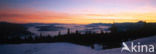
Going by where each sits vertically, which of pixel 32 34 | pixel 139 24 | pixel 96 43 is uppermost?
pixel 139 24

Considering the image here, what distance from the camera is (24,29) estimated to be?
15.7 feet

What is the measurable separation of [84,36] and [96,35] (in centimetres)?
44

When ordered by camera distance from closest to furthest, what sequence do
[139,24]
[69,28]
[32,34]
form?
[139,24] < [69,28] < [32,34]

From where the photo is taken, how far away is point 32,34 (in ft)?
16.4

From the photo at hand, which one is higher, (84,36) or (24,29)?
(24,29)

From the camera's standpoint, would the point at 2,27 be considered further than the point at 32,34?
No

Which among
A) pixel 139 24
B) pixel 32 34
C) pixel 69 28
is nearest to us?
pixel 139 24

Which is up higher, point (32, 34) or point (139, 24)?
point (139, 24)

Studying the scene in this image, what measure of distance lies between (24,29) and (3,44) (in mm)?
861

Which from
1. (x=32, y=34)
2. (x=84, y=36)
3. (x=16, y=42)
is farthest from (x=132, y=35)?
(x=16, y=42)

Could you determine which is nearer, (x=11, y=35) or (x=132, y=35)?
(x=132, y=35)

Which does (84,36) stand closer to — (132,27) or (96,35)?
(96,35)

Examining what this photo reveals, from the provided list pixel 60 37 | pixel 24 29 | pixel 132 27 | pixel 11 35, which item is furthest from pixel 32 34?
pixel 132 27

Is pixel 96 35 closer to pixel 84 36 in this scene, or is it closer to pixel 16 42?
pixel 84 36
